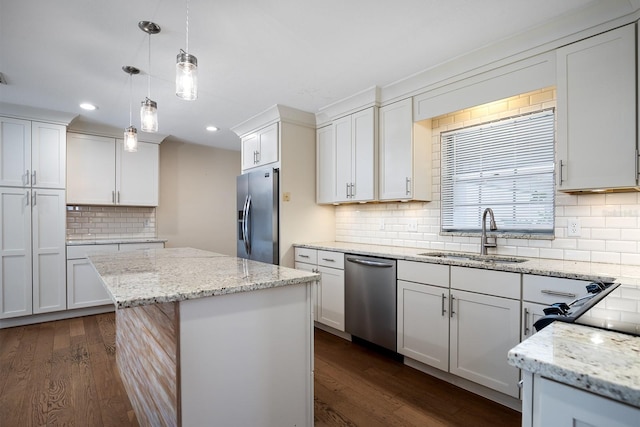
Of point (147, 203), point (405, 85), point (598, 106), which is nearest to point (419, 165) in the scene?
point (405, 85)

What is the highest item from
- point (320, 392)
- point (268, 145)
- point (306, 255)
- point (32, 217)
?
point (268, 145)

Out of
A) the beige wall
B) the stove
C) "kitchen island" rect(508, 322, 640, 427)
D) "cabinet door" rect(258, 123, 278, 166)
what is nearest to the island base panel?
"kitchen island" rect(508, 322, 640, 427)

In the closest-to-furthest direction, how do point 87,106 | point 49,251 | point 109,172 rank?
1. point 87,106
2. point 49,251
3. point 109,172

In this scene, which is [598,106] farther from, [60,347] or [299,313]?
[60,347]

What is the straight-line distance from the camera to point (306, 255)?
3.52 m

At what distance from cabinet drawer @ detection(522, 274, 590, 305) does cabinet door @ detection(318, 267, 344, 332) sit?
159 cm

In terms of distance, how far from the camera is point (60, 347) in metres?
3.04

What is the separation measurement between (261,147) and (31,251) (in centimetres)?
283

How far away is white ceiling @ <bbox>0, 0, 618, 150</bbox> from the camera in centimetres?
187

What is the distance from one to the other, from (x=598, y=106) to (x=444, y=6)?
41.6 inches

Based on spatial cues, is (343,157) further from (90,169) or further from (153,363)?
(90,169)

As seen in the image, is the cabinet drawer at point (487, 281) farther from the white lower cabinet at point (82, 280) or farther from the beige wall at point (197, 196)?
the beige wall at point (197, 196)

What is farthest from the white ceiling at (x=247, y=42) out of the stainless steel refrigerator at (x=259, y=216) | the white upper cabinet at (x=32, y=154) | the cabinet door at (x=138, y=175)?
the cabinet door at (x=138, y=175)

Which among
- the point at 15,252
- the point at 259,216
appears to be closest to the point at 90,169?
the point at 15,252
